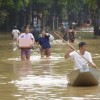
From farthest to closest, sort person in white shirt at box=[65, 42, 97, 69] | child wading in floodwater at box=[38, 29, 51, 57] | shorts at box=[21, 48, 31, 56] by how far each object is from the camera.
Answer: child wading in floodwater at box=[38, 29, 51, 57]
shorts at box=[21, 48, 31, 56]
person in white shirt at box=[65, 42, 97, 69]

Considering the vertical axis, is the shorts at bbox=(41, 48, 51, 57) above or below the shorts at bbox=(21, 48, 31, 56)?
below

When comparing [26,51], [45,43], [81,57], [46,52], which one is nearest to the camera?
[81,57]

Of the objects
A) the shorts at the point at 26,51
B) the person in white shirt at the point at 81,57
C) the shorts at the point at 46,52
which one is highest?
the person in white shirt at the point at 81,57

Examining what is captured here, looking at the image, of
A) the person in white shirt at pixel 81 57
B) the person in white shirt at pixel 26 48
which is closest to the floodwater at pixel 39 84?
the person in white shirt at pixel 81 57

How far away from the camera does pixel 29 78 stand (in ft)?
57.5

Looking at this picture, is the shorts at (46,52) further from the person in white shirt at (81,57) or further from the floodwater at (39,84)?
the person in white shirt at (81,57)

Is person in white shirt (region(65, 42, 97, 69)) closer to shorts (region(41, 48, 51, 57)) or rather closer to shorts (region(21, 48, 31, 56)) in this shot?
shorts (region(21, 48, 31, 56))

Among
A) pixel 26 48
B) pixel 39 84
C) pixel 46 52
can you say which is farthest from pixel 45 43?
pixel 39 84

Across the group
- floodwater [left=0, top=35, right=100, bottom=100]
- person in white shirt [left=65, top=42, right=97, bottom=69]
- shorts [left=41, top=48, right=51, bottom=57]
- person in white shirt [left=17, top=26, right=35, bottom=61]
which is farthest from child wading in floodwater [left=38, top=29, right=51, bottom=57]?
person in white shirt [left=65, top=42, right=97, bottom=69]

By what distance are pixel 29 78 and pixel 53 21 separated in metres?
81.9

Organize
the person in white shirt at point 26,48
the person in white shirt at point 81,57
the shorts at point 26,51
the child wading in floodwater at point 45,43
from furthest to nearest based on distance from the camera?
the child wading in floodwater at point 45,43 → the shorts at point 26,51 → the person in white shirt at point 26,48 → the person in white shirt at point 81,57

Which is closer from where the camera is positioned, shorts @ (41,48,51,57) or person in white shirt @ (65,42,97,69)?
person in white shirt @ (65,42,97,69)

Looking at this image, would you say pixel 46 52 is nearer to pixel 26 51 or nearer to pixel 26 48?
pixel 26 51

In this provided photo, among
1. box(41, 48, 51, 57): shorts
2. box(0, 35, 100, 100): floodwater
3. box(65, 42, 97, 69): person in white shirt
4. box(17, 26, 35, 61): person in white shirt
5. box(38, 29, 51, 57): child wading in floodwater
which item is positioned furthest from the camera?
box(41, 48, 51, 57): shorts
